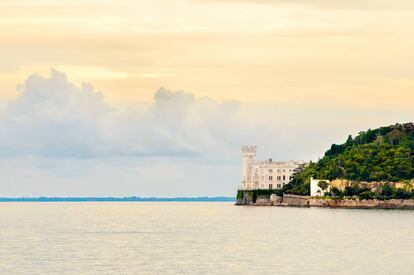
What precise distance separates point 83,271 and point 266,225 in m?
85.9

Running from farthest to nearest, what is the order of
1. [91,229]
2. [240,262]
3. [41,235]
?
[91,229] → [41,235] → [240,262]

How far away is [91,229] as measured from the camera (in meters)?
171

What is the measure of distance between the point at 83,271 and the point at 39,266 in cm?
697

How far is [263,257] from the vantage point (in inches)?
4257

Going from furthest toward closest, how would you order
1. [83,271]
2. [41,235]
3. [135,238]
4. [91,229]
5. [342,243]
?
[91,229] → [41,235] → [135,238] → [342,243] → [83,271]

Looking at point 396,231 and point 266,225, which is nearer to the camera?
point 396,231

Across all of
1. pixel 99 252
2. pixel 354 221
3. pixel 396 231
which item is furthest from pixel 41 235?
pixel 354 221

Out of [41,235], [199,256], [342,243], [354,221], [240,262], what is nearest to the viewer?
[240,262]

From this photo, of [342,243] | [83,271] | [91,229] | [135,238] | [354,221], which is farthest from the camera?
[354,221]

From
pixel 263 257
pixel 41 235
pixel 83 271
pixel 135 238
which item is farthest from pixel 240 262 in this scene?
pixel 41 235

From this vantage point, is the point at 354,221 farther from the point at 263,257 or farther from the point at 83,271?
the point at 83,271

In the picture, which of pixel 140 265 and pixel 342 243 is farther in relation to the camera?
pixel 342 243

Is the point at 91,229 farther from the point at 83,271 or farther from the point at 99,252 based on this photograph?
the point at 83,271

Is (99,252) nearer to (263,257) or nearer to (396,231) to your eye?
(263,257)
